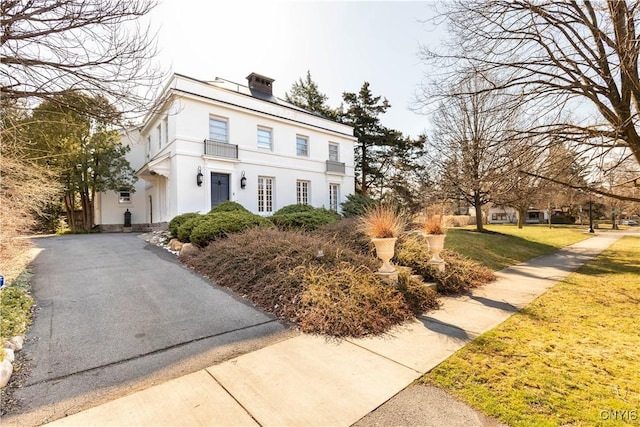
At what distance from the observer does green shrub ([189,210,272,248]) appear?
26.0ft

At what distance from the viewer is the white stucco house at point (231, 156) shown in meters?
12.4

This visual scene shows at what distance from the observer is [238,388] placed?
261 centimetres

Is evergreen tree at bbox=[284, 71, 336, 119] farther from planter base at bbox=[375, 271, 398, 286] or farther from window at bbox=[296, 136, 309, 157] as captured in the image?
planter base at bbox=[375, 271, 398, 286]

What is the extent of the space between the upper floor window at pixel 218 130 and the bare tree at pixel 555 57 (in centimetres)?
992

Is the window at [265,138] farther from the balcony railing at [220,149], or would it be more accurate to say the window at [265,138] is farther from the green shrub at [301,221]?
the green shrub at [301,221]

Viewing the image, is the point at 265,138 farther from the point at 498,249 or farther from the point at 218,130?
the point at 498,249

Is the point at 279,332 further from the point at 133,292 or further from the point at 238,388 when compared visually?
the point at 133,292

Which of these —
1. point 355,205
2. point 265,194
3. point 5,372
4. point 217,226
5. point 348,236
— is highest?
point 265,194

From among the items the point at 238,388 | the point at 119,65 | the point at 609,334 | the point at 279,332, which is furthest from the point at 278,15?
the point at 609,334

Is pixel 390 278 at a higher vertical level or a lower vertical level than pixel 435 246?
lower

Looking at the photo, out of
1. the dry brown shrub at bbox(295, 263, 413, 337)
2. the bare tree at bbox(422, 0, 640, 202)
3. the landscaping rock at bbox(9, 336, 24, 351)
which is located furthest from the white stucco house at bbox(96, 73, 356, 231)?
the bare tree at bbox(422, 0, 640, 202)

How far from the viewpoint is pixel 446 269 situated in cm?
643

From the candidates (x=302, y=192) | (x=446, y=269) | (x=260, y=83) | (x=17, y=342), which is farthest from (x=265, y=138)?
(x=17, y=342)

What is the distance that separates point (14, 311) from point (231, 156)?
10.5m
